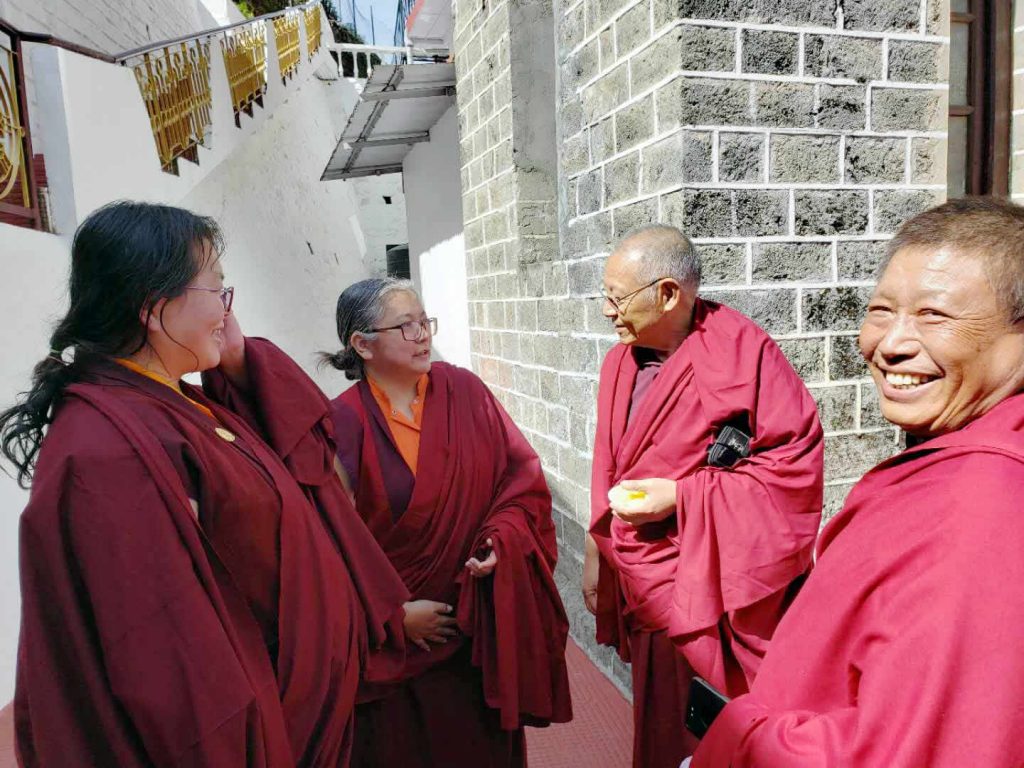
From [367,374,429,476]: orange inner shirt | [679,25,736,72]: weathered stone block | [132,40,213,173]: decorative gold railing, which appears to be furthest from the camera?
[132,40,213,173]: decorative gold railing

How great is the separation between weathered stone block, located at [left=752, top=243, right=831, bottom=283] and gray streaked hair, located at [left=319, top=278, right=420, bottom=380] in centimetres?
124

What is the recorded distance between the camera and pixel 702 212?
2484mm

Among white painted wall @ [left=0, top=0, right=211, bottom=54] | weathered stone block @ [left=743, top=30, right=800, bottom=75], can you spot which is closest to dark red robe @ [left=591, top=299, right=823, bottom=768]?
weathered stone block @ [left=743, top=30, right=800, bottom=75]

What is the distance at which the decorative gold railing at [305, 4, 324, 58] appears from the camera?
46.2 feet

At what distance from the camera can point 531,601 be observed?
2.24 metres

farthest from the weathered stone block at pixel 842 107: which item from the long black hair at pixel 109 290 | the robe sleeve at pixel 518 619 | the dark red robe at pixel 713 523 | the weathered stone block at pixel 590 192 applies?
the long black hair at pixel 109 290

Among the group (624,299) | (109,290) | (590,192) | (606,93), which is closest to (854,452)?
(624,299)

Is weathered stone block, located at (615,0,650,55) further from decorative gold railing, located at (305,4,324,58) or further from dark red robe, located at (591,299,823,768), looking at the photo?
decorative gold railing, located at (305,4,324,58)

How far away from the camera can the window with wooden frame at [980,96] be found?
2.97 meters

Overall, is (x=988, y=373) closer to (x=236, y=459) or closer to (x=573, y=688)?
(x=236, y=459)

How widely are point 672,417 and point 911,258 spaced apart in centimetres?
105

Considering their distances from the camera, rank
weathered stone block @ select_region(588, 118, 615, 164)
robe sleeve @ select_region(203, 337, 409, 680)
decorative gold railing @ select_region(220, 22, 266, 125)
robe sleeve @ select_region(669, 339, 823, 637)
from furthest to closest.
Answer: decorative gold railing @ select_region(220, 22, 266, 125), weathered stone block @ select_region(588, 118, 615, 164), robe sleeve @ select_region(669, 339, 823, 637), robe sleeve @ select_region(203, 337, 409, 680)

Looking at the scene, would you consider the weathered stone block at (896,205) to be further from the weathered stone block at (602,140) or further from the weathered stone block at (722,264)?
the weathered stone block at (602,140)

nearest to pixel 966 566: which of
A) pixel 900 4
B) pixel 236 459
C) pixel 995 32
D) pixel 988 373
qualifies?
pixel 988 373
